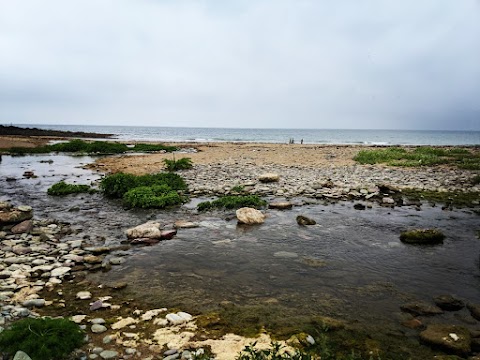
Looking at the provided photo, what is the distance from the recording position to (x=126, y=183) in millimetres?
14875

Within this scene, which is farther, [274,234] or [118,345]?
[274,234]

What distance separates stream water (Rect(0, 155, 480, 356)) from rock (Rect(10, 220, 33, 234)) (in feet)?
4.55

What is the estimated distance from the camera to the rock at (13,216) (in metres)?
10.0

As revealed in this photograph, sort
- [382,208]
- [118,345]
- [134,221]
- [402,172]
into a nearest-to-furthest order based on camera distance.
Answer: [118,345] → [134,221] → [382,208] → [402,172]

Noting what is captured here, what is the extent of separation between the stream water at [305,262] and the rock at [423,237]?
263 millimetres

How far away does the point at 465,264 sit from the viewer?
7766 mm

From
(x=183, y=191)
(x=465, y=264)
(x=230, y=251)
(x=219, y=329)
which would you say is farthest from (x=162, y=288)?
(x=183, y=191)

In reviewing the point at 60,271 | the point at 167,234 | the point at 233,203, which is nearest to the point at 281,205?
the point at 233,203

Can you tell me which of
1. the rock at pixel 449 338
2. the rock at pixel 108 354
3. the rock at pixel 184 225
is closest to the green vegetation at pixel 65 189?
the rock at pixel 184 225

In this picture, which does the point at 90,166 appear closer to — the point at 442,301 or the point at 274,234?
the point at 274,234

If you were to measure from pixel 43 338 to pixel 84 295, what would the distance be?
178 centimetres

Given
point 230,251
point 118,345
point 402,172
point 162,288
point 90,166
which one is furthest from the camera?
point 90,166

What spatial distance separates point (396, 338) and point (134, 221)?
8.81 m

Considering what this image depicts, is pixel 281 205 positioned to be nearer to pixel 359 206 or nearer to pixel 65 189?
pixel 359 206
